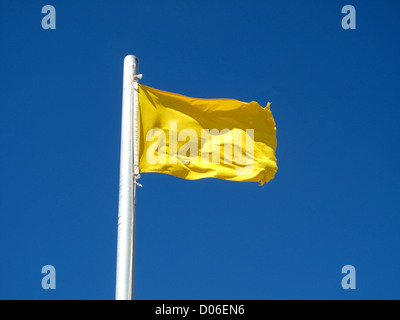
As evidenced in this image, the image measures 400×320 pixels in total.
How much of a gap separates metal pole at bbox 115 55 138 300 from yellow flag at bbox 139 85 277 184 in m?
0.52

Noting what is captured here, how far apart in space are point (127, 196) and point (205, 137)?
346 cm

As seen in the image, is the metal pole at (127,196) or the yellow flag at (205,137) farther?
the yellow flag at (205,137)

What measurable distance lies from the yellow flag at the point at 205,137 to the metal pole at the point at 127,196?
516 mm

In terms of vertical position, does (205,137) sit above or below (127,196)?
above

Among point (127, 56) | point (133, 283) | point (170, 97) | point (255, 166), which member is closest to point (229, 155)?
point (255, 166)

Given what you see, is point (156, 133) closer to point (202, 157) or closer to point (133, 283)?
point (202, 157)

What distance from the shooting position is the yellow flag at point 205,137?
17.0 m

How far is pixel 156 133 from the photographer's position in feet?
56.1

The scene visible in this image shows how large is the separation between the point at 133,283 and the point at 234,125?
18.2 feet

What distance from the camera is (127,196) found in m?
15.3

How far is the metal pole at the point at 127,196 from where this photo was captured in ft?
47.5

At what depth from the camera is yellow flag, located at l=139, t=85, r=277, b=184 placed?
1697 centimetres

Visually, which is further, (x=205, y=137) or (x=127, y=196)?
(x=205, y=137)

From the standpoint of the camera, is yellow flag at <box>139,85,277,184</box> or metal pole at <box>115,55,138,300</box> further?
yellow flag at <box>139,85,277,184</box>
